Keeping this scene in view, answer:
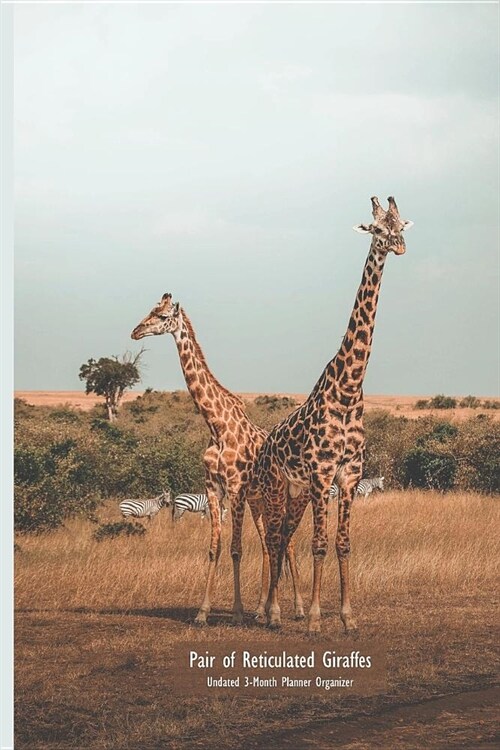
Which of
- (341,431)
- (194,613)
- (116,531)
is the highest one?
(341,431)

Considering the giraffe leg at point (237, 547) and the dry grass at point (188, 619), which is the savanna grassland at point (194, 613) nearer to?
the dry grass at point (188, 619)

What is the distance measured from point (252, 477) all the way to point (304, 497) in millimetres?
465

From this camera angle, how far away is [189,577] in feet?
32.6

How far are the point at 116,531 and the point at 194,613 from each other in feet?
12.7

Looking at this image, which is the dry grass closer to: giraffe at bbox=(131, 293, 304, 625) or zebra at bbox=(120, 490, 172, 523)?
zebra at bbox=(120, 490, 172, 523)

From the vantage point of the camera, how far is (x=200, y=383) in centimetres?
834

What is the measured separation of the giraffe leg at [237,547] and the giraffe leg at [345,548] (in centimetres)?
85

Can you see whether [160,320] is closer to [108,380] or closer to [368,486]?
[368,486]

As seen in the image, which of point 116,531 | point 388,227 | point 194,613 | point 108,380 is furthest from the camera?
point 108,380

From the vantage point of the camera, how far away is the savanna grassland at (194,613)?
5.79m

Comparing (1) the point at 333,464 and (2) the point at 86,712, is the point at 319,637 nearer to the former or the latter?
(1) the point at 333,464

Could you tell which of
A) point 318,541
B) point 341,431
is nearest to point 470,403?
point 341,431

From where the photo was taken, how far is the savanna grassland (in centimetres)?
579

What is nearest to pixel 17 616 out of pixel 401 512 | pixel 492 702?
pixel 492 702
